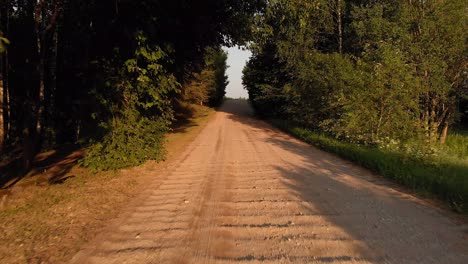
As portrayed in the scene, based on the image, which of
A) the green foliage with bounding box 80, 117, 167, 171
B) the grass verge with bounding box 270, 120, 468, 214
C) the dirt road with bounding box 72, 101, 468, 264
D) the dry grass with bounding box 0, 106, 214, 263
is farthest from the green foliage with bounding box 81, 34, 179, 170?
the grass verge with bounding box 270, 120, 468, 214

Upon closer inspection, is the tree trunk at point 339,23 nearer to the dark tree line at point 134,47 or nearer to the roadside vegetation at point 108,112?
the dark tree line at point 134,47

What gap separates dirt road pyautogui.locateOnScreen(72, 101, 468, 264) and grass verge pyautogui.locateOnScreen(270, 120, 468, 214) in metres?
0.48

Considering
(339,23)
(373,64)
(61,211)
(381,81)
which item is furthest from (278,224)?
(339,23)

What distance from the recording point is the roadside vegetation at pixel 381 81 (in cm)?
859

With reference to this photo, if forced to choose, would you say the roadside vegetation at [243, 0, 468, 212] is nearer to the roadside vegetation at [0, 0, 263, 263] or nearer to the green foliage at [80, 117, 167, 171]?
the roadside vegetation at [0, 0, 263, 263]

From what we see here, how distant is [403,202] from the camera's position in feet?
18.0

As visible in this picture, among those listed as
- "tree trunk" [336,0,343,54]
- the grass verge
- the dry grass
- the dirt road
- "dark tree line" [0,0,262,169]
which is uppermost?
"tree trunk" [336,0,343,54]

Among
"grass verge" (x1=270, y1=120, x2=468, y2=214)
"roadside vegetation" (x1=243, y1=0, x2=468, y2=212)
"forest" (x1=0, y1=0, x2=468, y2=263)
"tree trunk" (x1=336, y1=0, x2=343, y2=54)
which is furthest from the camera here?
"tree trunk" (x1=336, y1=0, x2=343, y2=54)

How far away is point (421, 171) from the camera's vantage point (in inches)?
287

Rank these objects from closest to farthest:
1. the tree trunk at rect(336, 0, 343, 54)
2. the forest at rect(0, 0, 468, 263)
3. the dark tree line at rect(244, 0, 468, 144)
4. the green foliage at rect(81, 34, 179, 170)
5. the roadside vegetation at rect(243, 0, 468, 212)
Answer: the forest at rect(0, 0, 468, 263), the green foliage at rect(81, 34, 179, 170), the roadside vegetation at rect(243, 0, 468, 212), the dark tree line at rect(244, 0, 468, 144), the tree trunk at rect(336, 0, 343, 54)

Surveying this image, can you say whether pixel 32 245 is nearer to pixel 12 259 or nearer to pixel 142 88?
pixel 12 259

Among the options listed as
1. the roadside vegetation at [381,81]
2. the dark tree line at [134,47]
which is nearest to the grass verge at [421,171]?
the roadside vegetation at [381,81]

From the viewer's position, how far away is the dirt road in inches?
138

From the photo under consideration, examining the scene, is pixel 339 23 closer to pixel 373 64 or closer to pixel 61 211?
pixel 373 64
